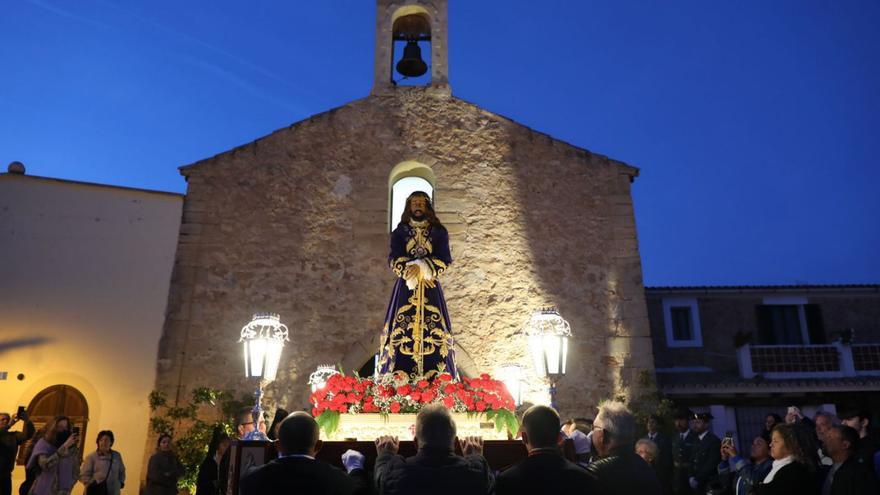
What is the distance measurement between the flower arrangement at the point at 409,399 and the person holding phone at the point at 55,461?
9.42ft

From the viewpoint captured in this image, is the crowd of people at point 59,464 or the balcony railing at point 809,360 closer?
the crowd of people at point 59,464

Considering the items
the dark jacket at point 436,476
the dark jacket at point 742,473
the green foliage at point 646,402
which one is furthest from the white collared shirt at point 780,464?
the green foliage at point 646,402

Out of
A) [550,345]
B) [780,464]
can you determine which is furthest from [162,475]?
[780,464]

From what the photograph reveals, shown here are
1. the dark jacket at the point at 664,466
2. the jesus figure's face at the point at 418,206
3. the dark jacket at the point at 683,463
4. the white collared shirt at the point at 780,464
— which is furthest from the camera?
the jesus figure's face at the point at 418,206

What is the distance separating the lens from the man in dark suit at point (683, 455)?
6691 mm

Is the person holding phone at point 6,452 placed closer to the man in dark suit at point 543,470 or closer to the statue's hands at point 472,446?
the statue's hands at point 472,446

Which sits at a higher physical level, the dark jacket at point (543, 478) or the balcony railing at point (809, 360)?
the balcony railing at point (809, 360)

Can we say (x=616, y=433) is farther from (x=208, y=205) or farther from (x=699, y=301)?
(x=699, y=301)

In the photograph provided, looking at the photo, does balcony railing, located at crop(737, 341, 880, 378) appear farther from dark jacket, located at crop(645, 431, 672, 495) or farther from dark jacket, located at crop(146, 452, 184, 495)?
dark jacket, located at crop(146, 452, 184, 495)

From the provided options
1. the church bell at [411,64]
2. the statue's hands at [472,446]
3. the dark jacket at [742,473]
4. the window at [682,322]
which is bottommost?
the dark jacket at [742,473]

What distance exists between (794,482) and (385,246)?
752 cm

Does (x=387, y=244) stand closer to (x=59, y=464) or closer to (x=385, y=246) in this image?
(x=385, y=246)

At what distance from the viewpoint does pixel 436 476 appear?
2920 millimetres

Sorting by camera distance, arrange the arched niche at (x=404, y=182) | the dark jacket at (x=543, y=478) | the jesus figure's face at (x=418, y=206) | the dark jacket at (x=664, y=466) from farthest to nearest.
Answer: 1. the arched niche at (x=404, y=182)
2. the jesus figure's face at (x=418, y=206)
3. the dark jacket at (x=664, y=466)
4. the dark jacket at (x=543, y=478)
